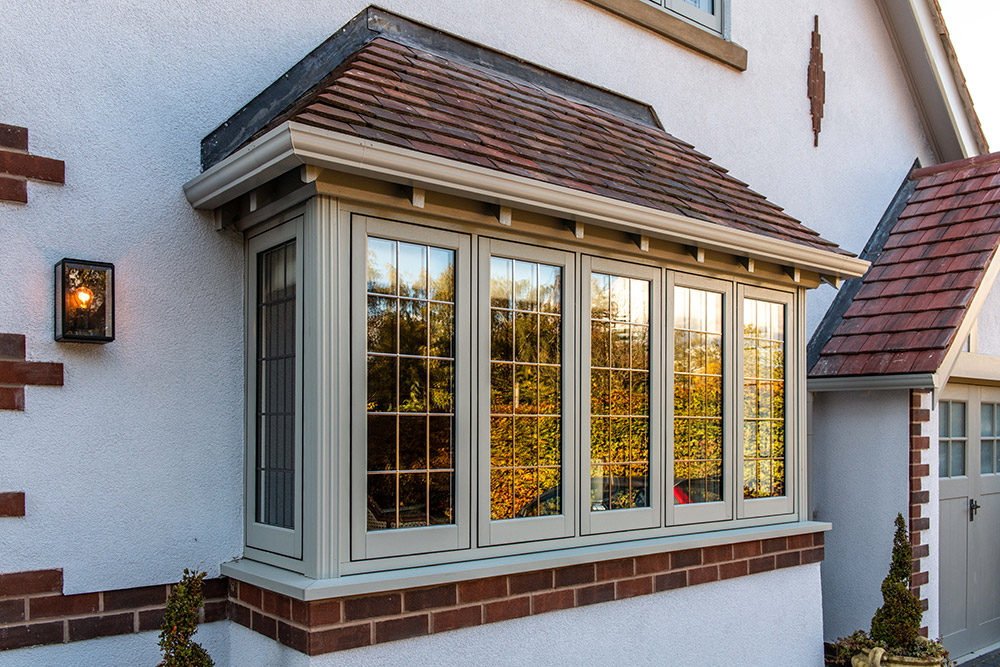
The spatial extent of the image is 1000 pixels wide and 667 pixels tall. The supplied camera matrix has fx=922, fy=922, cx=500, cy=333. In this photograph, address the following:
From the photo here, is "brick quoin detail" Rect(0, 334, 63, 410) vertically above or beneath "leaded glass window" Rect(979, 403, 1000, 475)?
above

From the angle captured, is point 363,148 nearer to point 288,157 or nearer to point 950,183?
point 288,157

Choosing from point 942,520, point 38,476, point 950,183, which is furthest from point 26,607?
point 950,183

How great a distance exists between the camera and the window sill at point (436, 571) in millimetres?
3863

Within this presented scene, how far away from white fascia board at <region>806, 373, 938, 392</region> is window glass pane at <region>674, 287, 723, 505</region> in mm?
1998

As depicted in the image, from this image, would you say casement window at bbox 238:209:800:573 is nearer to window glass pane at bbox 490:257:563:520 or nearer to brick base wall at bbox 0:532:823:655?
window glass pane at bbox 490:257:563:520

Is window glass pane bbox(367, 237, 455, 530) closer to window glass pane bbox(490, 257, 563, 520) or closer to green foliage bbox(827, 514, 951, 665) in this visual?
window glass pane bbox(490, 257, 563, 520)

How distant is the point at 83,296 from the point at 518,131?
238cm

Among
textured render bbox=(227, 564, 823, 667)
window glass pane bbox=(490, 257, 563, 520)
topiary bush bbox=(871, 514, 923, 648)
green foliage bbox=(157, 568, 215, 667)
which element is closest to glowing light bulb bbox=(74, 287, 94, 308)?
green foliage bbox=(157, 568, 215, 667)

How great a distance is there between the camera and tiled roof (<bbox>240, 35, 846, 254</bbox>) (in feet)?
13.8

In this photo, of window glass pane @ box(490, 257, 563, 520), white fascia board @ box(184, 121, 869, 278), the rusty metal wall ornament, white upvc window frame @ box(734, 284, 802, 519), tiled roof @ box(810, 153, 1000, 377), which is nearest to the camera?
white fascia board @ box(184, 121, 869, 278)

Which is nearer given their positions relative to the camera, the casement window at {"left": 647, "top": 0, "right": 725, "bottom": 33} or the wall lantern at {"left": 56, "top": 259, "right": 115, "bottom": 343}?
the wall lantern at {"left": 56, "top": 259, "right": 115, "bottom": 343}

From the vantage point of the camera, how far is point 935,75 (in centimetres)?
948

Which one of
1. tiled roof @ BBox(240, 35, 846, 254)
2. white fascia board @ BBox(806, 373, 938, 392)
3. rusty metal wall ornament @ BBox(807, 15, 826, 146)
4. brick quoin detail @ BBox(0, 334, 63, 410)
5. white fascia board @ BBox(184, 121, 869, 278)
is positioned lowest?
white fascia board @ BBox(806, 373, 938, 392)

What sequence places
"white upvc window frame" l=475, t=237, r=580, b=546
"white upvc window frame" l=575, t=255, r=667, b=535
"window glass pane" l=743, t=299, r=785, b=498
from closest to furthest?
"white upvc window frame" l=475, t=237, r=580, b=546
"white upvc window frame" l=575, t=255, r=667, b=535
"window glass pane" l=743, t=299, r=785, b=498
